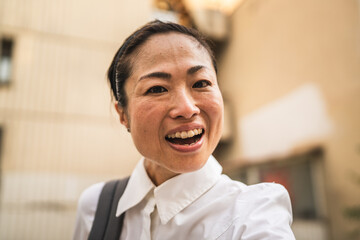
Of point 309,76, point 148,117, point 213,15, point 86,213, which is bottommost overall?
point 86,213

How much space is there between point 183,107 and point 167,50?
9.2 inches

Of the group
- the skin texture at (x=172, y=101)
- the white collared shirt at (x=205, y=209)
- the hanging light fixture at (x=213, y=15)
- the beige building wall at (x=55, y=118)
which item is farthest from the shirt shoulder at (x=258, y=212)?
the hanging light fixture at (x=213, y=15)

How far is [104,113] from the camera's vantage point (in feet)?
18.0

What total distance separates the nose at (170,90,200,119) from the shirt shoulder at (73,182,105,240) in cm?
65

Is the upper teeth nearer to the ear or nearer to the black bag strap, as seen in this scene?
the ear

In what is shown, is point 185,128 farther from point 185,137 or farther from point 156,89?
point 156,89

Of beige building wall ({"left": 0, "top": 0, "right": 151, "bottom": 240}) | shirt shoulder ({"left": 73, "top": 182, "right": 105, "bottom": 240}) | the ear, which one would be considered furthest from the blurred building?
the ear

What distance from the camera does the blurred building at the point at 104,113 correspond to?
4.63 m

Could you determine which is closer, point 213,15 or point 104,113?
point 104,113

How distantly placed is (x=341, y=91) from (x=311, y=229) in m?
2.66

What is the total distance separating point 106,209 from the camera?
44.4 inches

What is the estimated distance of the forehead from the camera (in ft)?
3.06

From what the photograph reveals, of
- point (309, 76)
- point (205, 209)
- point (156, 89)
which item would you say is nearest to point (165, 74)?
point (156, 89)

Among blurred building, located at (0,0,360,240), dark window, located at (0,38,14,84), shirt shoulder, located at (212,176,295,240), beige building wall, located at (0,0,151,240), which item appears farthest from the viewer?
dark window, located at (0,38,14,84)
